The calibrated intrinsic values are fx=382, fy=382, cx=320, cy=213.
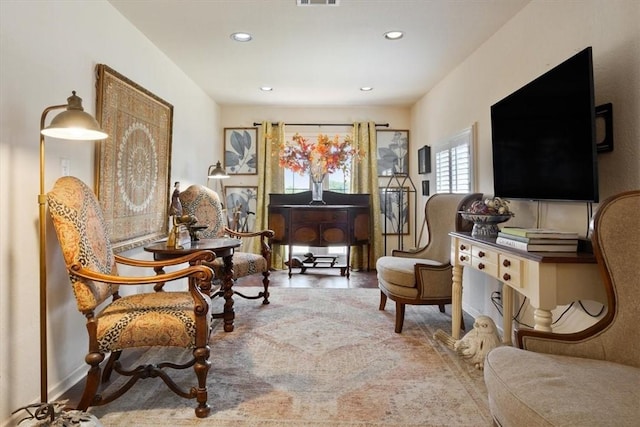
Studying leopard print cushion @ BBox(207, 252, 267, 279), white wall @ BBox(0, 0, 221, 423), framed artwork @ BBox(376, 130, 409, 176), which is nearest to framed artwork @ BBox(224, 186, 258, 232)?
framed artwork @ BBox(376, 130, 409, 176)

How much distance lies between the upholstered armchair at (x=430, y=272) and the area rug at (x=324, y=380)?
27 cm

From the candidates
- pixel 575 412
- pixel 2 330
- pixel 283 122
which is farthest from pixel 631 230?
pixel 283 122

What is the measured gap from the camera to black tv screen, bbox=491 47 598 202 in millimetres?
1781

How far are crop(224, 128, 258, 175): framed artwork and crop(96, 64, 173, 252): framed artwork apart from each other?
2.10 metres

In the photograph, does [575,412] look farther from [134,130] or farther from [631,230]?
[134,130]

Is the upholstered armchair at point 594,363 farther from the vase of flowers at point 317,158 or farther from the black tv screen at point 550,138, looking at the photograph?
the vase of flowers at point 317,158

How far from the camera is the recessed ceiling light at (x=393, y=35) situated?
3035 mm

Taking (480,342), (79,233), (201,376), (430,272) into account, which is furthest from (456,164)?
(79,233)

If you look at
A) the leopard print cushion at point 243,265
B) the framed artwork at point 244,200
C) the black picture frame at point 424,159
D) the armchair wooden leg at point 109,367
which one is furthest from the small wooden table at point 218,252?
the black picture frame at point 424,159

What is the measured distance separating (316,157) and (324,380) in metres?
3.27

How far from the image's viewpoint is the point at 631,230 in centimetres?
144

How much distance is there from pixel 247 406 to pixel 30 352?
1.10 m

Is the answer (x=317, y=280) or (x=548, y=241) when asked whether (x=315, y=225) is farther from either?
(x=548, y=241)

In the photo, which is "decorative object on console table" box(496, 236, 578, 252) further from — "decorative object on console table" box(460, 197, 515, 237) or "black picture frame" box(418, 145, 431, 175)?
"black picture frame" box(418, 145, 431, 175)
